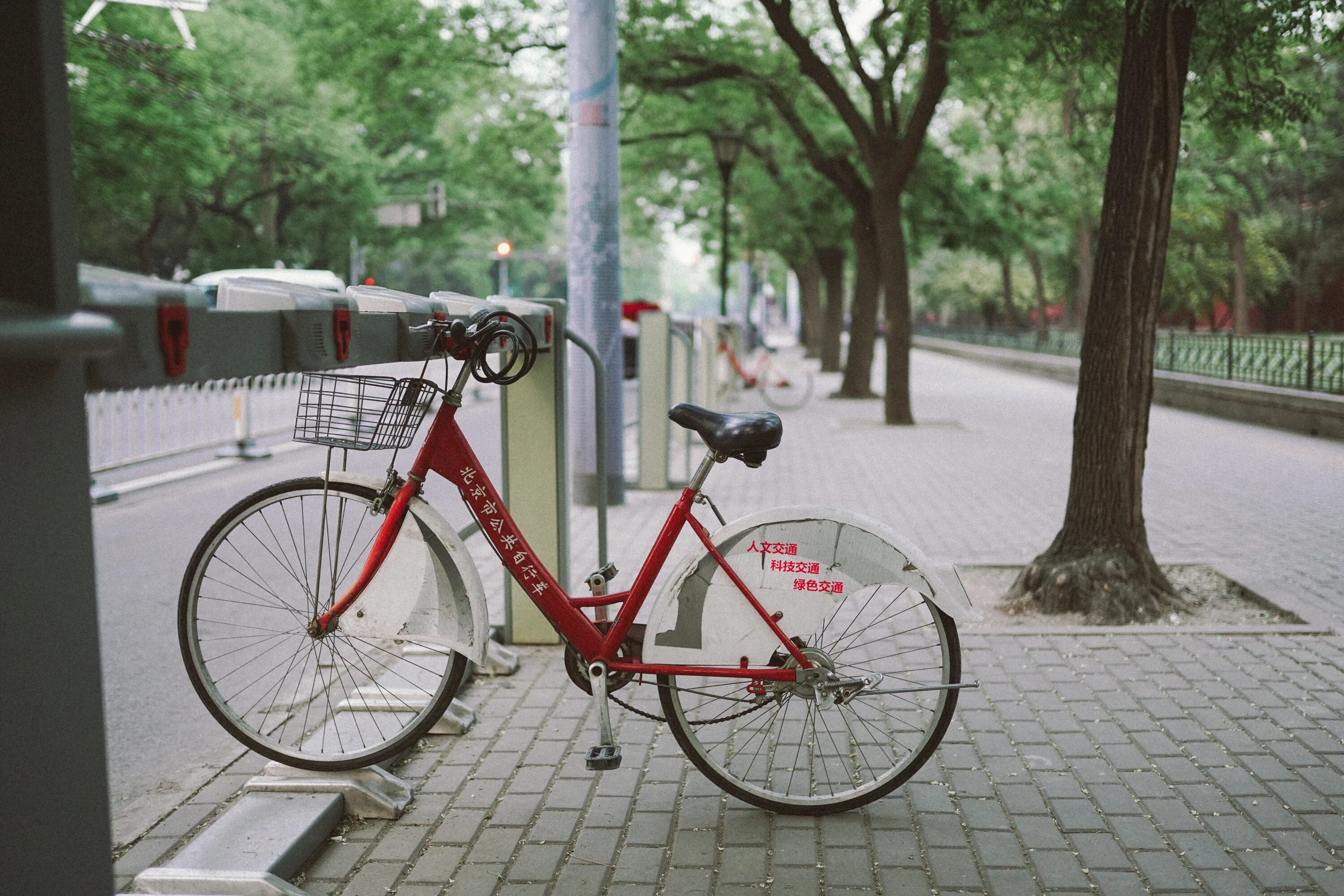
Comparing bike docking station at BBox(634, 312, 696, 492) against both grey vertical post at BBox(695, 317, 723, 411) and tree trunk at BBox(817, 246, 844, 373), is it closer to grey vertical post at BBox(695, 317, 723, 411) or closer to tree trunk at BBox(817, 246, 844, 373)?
grey vertical post at BBox(695, 317, 723, 411)

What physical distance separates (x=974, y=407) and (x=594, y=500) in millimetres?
12284

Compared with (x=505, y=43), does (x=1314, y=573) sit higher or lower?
lower

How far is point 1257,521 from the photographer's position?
8852 millimetres

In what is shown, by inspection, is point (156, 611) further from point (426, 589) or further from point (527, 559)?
point (527, 559)

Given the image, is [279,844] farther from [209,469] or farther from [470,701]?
[209,469]

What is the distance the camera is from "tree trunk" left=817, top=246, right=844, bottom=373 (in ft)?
98.2

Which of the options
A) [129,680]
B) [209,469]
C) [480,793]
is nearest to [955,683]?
[480,793]

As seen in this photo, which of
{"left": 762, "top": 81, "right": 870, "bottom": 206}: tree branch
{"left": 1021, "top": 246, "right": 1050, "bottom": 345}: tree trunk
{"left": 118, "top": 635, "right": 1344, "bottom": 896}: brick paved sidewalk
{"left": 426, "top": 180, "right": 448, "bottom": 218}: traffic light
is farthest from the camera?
{"left": 1021, "top": 246, "right": 1050, "bottom": 345}: tree trunk

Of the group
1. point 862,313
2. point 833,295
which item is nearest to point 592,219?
point 862,313

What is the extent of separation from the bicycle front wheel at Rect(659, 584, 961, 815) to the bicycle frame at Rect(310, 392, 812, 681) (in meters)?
0.09

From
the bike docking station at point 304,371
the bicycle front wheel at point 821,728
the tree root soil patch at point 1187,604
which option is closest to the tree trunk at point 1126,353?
the tree root soil patch at point 1187,604

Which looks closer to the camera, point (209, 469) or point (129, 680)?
point (129, 680)

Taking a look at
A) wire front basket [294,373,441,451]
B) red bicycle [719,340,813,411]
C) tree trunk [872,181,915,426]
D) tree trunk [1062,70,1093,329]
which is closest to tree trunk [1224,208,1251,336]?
tree trunk [1062,70,1093,329]

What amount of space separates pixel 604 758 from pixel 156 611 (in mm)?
3930
